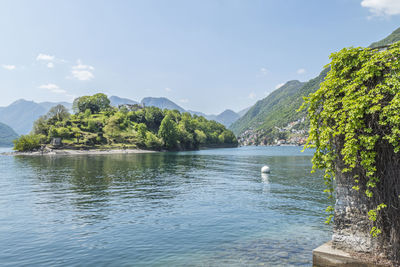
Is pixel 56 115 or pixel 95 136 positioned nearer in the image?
pixel 95 136

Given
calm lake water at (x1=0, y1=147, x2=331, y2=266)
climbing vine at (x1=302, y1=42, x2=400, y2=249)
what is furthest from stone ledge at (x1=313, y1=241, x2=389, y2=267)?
calm lake water at (x1=0, y1=147, x2=331, y2=266)

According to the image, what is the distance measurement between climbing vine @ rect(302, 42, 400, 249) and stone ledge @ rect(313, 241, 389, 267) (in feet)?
4.62

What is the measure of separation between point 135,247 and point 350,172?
12.0 m

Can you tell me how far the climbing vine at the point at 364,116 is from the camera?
345 inches

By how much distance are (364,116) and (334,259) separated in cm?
589

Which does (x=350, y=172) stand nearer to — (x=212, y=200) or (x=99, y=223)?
(x=99, y=223)

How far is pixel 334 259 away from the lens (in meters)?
10.5

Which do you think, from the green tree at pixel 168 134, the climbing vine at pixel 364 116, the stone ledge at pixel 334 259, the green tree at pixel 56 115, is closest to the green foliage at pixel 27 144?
the green tree at pixel 56 115

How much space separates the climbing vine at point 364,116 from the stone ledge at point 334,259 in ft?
4.62

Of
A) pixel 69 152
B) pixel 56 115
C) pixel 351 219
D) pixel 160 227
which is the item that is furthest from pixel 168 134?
pixel 351 219

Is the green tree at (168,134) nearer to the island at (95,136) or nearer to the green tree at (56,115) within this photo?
the island at (95,136)

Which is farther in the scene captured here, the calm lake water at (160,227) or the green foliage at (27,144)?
the green foliage at (27,144)

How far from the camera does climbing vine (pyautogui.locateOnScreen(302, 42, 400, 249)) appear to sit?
8.77 m

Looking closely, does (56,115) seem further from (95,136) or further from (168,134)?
(168,134)
